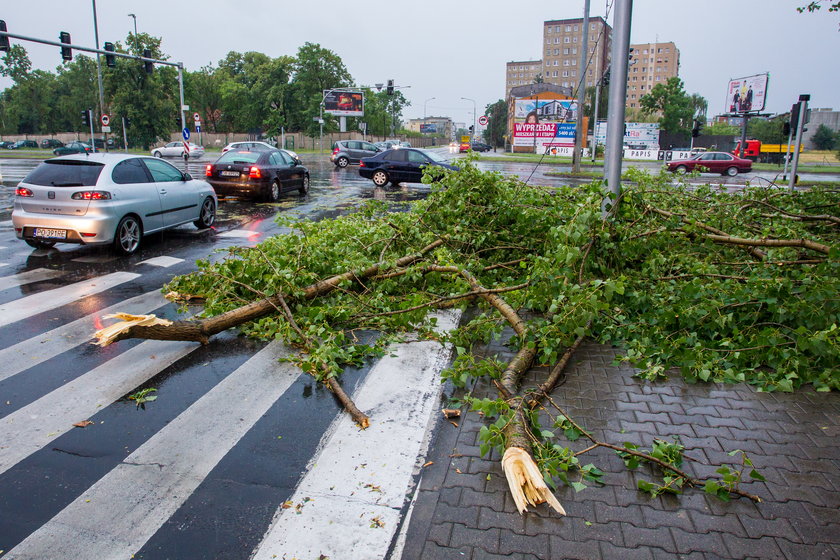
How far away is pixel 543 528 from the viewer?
9.44ft

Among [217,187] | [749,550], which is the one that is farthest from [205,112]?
[749,550]

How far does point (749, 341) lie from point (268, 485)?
4.02 meters

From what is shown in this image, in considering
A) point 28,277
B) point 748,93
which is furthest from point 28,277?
point 748,93

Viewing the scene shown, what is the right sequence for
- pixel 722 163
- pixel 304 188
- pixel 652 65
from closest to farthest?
1. pixel 304 188
2. pixel 722 163
3. pixel 652 65

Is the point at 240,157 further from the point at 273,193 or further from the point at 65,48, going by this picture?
the point at 65,48

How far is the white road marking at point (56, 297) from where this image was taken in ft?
21.3

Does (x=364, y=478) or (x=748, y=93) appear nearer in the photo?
(x=364, y=478)

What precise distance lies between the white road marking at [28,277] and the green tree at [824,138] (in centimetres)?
10296

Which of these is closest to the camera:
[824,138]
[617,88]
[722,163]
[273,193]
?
[617,88]

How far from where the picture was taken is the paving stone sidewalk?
2736 millimetres

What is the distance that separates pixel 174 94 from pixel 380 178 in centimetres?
5719

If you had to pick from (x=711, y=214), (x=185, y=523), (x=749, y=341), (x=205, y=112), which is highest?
(x=205, y=112)

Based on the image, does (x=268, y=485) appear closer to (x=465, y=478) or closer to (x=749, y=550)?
(x=465, y=478)

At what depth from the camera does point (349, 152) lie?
39.3m
